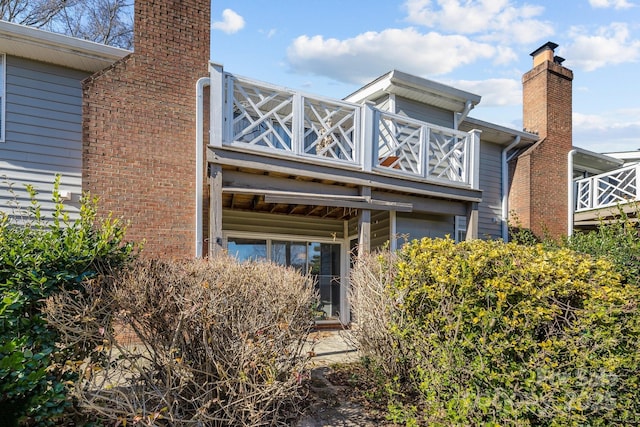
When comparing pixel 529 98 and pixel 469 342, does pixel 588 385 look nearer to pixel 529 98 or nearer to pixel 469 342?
pixel 469 342

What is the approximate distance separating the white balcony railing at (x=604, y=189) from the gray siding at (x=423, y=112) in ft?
18.6

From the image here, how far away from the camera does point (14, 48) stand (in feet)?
22.2

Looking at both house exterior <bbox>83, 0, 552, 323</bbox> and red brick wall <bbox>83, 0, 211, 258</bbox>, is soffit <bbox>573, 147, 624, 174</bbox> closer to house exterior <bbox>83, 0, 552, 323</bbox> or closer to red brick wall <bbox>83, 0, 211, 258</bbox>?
house exterior <bbox>83, 0, 552, 323</bbox>

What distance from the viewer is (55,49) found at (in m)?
6.84

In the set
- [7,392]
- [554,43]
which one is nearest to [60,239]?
[7,392]

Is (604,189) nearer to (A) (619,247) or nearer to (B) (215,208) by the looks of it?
(A) (619,247)

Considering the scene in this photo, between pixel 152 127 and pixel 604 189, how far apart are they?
45.1 feet

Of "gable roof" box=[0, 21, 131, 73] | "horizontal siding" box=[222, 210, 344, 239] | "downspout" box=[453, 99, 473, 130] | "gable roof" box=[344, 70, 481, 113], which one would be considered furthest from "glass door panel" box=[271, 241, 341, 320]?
"gable roof" box=[0, 21, 131, 73]

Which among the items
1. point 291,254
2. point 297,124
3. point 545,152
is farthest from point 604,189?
point 297,124

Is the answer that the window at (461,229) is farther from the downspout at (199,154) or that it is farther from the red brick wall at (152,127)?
the red brick wall at (152,127)

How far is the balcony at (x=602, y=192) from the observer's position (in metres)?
12.0

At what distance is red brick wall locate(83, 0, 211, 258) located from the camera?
6.82 meters

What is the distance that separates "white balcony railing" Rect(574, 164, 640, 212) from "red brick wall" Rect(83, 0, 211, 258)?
40.4 feet

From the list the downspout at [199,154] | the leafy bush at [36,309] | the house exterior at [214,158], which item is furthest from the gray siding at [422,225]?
the leafy bush at [36,309]
